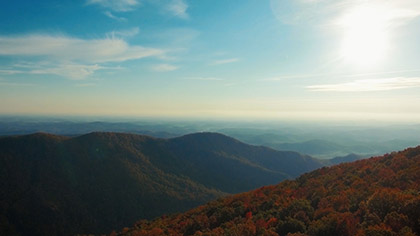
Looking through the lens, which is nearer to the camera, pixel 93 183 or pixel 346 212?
pixel 346 212

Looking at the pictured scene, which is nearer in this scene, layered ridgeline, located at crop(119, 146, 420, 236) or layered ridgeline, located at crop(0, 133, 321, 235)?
layered ridgeline, located at crop(119, 146, 420, 236)

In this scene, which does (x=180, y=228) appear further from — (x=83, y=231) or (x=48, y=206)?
(x=48, y=206)

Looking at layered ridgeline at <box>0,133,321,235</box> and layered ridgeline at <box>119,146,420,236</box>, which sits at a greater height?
layered ridgeline at <box>119,146,420,236</box>

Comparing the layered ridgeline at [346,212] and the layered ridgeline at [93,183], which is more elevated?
the layered ridgeline at [346,212]

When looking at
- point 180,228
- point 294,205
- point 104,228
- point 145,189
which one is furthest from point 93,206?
point 294,205

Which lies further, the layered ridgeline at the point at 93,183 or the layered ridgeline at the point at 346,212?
the layered ridgeline at the point at 93,183

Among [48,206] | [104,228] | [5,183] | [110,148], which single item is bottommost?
[104,228]

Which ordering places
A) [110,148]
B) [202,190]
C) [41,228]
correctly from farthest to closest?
[110,148] < [202,190] < [41,228]

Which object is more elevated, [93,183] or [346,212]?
[346,212]
